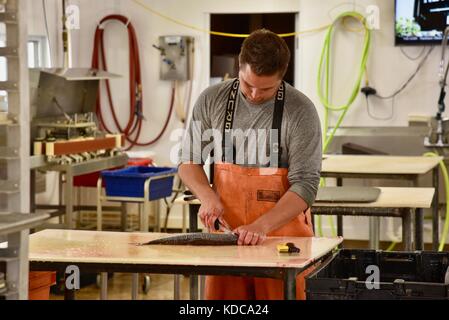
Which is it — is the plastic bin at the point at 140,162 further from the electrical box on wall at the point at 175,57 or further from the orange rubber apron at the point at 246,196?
the orange rubber apron at the point at 246,196

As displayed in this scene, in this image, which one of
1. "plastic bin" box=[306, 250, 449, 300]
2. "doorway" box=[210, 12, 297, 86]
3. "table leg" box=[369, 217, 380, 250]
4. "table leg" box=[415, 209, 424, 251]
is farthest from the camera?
"doorway" box=[210, 12, 297, 86]

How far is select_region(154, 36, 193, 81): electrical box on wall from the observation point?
8.88 meters

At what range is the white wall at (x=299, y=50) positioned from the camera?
27.2 feet

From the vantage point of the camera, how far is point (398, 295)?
3061 millimetres

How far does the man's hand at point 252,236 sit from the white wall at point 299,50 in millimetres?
4990

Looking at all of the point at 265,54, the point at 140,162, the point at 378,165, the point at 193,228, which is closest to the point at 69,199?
the point at 140,162

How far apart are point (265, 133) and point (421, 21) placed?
188 inches

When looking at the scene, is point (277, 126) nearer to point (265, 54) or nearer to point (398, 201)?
point (265, 54)

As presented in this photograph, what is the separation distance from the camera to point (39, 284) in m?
3.67

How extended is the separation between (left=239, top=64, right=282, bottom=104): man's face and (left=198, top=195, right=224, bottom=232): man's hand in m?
0.43

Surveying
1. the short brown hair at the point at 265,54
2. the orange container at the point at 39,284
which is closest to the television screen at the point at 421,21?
the short brown hair at the point at 265,54

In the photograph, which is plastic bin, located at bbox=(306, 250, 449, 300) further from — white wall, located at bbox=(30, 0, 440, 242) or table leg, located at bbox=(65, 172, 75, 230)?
white wall, located at bbox=(30, 0, 440, 242)

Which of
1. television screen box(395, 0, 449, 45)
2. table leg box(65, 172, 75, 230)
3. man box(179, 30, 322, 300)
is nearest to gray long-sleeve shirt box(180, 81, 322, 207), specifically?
man box(179, 30, 322, 300)
